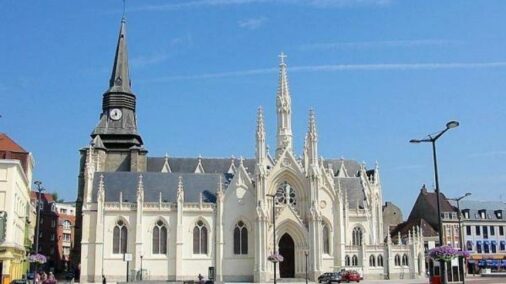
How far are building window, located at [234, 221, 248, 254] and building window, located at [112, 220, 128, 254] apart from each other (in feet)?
40.7

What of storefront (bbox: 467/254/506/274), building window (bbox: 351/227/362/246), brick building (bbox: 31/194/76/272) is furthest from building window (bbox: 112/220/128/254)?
storefront (bbox: 467/254/506/274)

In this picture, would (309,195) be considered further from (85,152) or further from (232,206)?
(85,152)

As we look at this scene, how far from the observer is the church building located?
68438 millimetres

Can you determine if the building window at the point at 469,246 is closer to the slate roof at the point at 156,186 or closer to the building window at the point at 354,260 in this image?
the building window at the point at 354,260

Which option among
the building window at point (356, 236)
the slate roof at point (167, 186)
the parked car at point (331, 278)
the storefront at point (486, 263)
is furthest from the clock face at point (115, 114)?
the storefront at point (486, 263)

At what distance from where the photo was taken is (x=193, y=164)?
8994 cm

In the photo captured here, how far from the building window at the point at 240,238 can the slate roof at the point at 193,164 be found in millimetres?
17324

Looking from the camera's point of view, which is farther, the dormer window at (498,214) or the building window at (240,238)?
the dormer window at (498,214)

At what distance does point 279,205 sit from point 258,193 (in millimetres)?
3281

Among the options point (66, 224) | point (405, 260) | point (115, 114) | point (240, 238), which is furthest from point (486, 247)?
point (66, 224)

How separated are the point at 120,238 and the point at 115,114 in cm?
2244

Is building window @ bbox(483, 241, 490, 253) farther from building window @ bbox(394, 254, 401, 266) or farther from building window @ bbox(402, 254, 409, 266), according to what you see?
building window @ bbox(394, 254, 401, 266)

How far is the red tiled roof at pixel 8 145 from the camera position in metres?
61.9

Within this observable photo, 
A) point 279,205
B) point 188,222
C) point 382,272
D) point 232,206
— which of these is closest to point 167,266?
point 188,222
